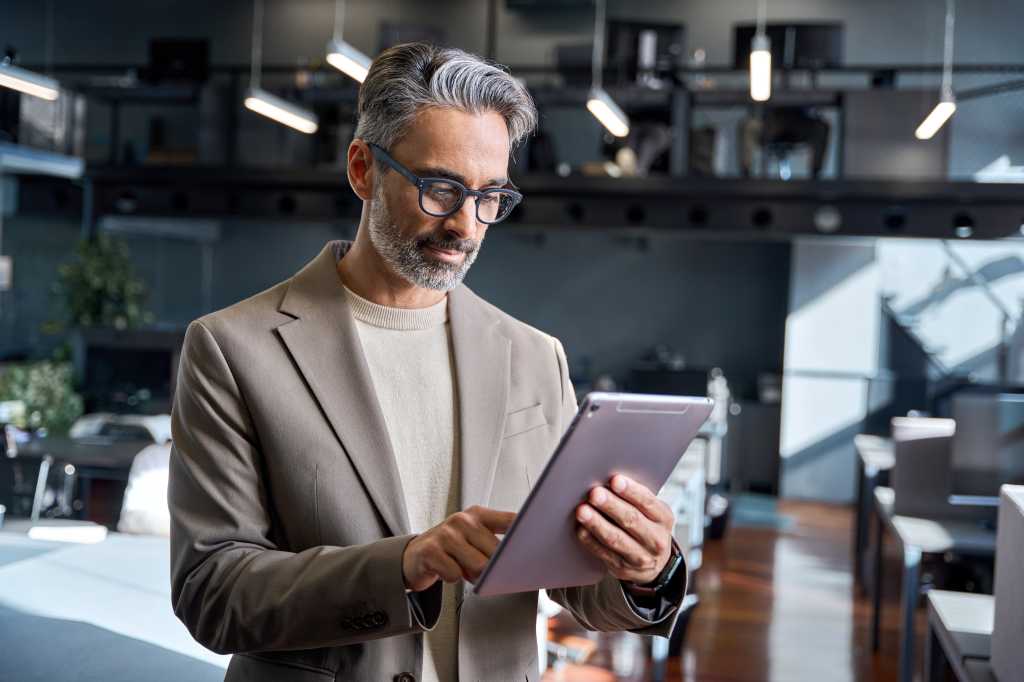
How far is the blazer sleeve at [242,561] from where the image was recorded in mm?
1152

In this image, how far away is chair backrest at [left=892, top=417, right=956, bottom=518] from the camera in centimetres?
441

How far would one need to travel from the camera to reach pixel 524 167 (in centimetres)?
920

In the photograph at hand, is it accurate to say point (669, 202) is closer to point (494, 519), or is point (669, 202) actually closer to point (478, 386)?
point (478, 386)

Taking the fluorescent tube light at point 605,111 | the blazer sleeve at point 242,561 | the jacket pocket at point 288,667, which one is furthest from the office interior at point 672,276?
the blazer sleeve at point 242,561

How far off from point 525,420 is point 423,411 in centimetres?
15

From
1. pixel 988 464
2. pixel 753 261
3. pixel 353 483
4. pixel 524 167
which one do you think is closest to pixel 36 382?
pixel 524 167

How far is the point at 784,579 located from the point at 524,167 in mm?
4466

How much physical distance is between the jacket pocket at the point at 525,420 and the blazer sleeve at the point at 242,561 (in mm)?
295

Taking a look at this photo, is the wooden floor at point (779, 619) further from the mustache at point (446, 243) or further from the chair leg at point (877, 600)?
the mustache at point (446, 243)

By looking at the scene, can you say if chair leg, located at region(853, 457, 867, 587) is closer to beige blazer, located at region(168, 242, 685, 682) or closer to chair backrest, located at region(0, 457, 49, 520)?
chair backrest, located at region(0, 457, 49, 520)

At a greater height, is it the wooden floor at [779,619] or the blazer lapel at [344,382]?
the blazer lapel at [344,382]

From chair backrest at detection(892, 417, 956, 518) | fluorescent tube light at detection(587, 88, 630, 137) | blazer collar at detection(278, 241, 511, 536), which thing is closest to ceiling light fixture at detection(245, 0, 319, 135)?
fluorescent tube light at detection(587, 88, 630, 137)

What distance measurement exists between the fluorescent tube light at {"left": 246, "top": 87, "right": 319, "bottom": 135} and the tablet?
7.07m

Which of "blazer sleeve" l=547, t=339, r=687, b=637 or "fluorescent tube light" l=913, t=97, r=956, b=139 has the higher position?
"fluorescent tube light" l=913, t=97, r=956, b=139
